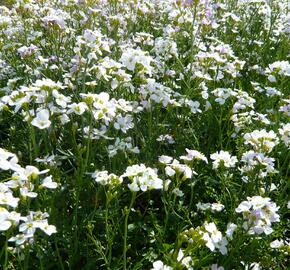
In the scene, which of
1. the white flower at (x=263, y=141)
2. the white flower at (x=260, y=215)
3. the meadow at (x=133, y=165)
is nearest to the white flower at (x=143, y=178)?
the meadow at (x=133, y=165)

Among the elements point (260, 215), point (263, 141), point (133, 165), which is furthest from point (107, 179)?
point (263, 141)

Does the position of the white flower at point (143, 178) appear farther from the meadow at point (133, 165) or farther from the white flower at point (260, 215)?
the white flower at point (260, 215)

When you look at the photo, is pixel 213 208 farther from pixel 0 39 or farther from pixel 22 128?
pixel 0 39

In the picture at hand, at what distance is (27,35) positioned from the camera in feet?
13.9

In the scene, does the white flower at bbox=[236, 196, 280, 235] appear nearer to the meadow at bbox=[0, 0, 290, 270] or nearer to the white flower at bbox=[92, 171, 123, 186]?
the meadow at bbox=[0, 0, 290, 270]

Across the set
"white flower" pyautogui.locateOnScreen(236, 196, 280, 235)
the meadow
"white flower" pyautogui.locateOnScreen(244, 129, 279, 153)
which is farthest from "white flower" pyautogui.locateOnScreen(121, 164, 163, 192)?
"white flower" pyautogui.locateOnScreen(244, 129, 279, 153)

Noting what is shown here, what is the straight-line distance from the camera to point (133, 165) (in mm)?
2105

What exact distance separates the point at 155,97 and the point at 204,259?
1193 millimetres

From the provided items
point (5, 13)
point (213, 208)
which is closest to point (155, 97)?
point (213, 208)

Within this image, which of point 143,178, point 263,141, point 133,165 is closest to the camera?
point 143,178

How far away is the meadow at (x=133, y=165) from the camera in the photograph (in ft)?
6.63

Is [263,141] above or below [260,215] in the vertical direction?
above

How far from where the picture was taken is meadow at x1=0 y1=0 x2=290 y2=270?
79.6 inches

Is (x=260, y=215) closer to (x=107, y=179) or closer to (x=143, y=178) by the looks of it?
(x=143, y=178)
